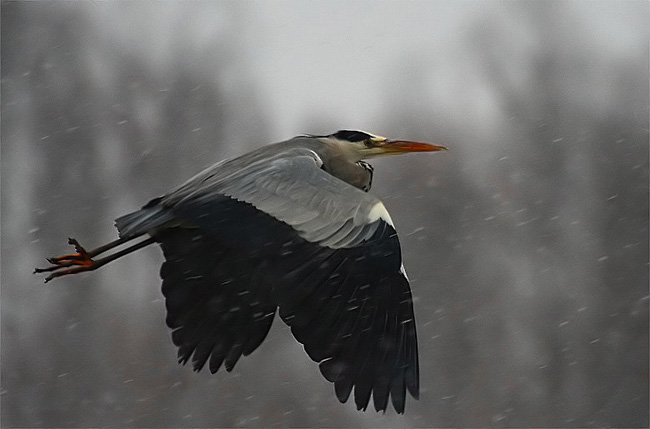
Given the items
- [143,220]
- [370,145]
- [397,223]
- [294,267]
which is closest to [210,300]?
[143,220]

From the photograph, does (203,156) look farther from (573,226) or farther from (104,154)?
(573,226)

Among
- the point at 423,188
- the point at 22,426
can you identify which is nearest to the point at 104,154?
the point at 22,426

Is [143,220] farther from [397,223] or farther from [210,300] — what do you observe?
[397,223]

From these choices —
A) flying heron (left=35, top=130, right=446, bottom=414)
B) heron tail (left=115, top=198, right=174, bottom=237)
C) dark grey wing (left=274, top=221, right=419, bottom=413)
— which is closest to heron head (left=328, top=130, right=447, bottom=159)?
flying heron (left=35, top=130, right=446, bottom=414)

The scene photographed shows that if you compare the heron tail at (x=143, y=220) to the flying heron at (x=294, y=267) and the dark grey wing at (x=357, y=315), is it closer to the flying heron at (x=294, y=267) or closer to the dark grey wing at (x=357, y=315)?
the flying heron at (x=294, y=267)

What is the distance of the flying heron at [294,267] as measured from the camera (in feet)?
12.6

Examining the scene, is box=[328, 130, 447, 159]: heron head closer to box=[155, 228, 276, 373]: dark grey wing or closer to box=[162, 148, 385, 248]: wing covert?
box=[162, 148, 385, 248]: wing covert

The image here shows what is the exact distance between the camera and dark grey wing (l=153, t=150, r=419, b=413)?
12.6 ft

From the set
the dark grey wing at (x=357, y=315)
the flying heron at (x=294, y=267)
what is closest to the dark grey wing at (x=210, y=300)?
the flying heron at (x=294, y=267)

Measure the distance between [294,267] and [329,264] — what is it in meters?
0.11

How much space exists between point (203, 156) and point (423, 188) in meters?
3.48

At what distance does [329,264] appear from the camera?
382cm

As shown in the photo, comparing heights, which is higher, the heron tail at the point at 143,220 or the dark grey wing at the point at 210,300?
the heron tail at the point at 143,220

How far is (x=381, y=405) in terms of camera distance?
3830 mm
